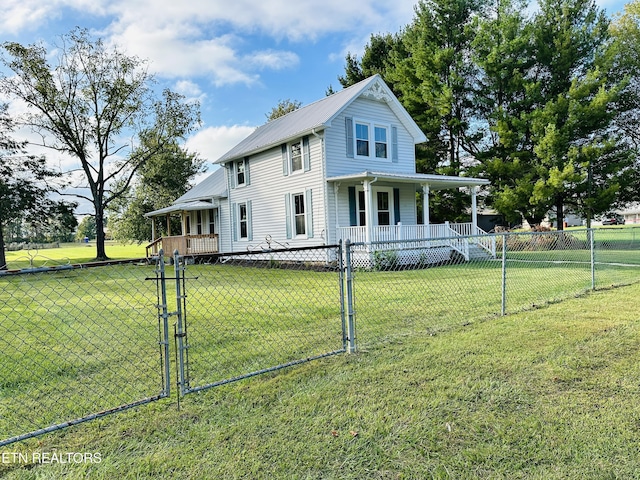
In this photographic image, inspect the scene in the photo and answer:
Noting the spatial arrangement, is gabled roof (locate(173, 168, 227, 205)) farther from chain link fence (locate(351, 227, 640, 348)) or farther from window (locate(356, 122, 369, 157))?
chain link fence (locate(351, 227, 640, 348))

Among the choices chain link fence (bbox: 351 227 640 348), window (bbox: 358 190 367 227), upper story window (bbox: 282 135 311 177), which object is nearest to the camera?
chain link fence (bbox: 351 227 640 348)

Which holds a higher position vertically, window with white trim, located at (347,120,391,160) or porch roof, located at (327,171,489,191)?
window with white trim, located at (347,120,391,160)

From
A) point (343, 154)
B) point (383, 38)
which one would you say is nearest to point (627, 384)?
point (343, 154)

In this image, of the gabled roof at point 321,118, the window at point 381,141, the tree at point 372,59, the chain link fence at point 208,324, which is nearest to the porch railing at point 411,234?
the chain link fence at point 208,324

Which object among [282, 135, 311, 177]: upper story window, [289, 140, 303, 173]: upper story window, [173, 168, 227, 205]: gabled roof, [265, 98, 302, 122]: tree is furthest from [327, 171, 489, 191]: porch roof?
[265, 98, 302, 122]: tree

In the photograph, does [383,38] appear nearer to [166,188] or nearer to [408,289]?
[166,188]

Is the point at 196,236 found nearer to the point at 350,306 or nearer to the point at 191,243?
the point at 191,243

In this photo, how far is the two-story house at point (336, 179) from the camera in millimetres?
13844

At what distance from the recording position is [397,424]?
104 inches

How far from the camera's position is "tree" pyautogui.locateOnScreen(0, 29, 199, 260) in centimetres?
2086

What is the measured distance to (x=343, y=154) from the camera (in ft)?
47.0

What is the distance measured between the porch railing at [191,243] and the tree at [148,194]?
1241 cm

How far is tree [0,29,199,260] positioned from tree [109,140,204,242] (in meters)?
4.16

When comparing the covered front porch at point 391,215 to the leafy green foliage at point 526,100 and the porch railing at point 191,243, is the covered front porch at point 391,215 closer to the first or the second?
the leafy green foliage at point 526,100
